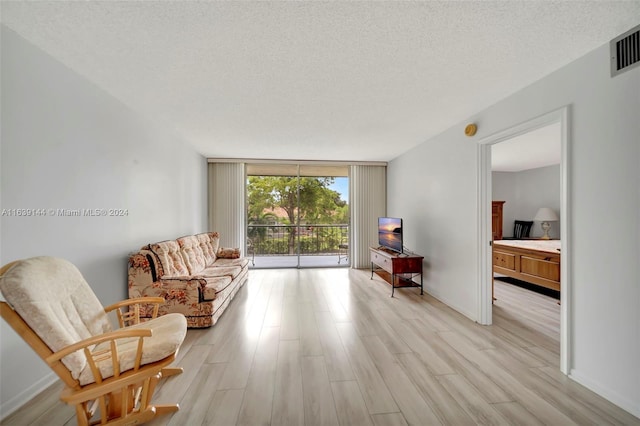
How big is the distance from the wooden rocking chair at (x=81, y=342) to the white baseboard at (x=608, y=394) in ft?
9.30

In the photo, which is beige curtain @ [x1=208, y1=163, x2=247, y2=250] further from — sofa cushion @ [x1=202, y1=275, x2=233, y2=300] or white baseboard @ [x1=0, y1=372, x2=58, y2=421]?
white baseboard @ [x1=0, y1=372, x2=58, y2=421]

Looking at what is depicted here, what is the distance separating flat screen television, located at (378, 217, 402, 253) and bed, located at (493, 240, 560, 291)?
2120mm

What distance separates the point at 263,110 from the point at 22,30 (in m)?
1.74

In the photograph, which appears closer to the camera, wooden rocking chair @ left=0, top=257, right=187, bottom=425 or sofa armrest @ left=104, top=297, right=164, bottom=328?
wooden rocking chair @ left=0, top=257, right=187, bottom=425

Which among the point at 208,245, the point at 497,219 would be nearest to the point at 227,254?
the point at 208,245

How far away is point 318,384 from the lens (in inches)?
73.4

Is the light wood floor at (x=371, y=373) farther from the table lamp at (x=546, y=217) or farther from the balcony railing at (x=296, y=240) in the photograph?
the table lamp at (x=546, y=217)

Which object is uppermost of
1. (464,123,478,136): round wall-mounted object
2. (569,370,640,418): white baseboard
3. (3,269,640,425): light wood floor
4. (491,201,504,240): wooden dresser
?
(464,123,478,136): round wall-mounted object

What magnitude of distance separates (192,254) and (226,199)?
198 centimetres

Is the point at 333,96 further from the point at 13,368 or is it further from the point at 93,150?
the point at 13,368

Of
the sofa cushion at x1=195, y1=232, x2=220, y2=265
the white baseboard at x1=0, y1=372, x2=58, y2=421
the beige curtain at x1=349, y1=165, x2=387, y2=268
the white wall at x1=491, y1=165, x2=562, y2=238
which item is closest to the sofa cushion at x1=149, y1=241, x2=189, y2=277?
the sofa cushion at x1=195, y1=232, x2=220, y2=265

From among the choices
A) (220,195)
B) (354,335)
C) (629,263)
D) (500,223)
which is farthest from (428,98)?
(500,223)

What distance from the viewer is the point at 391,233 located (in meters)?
4.39

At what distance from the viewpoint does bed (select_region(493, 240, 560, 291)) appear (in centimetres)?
376
